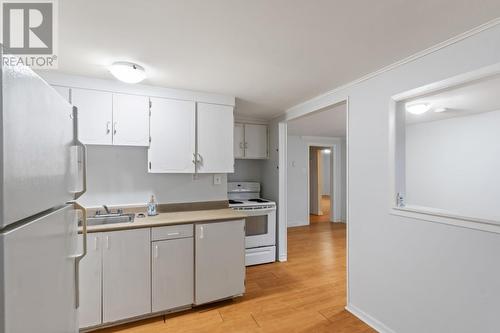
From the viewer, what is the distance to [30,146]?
65 centimetres

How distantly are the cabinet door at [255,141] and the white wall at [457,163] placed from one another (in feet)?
7.36

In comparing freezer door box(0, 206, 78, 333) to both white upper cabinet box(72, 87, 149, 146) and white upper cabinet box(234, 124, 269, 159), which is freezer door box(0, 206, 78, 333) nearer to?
white upper cabinet box(72, 87, 149, 146)

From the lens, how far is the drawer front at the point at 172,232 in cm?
219

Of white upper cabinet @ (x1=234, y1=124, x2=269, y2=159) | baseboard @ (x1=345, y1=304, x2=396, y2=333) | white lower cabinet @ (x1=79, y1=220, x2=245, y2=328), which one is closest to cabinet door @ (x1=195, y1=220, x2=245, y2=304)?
white lower cabinet @ (x1=79, y1=220, x2=245, y2=328)

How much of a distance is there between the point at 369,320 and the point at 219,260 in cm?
147

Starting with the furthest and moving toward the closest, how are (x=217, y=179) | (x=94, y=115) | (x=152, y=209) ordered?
(x=217, y=179) < (x=152, y=209) < (x=94, y=115)

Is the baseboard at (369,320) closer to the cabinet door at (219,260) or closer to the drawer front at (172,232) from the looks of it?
the cabinet door at (219,260)

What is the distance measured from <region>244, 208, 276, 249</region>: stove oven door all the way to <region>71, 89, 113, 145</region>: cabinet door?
77.9 inches

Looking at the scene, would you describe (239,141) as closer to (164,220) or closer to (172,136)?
(172,136)

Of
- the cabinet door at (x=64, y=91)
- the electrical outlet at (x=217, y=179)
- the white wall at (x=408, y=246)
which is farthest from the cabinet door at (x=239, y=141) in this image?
the cabinet door at (x=64, y=91)

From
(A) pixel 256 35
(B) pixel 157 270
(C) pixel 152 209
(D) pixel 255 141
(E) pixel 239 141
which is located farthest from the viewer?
(D) pixel 255 141

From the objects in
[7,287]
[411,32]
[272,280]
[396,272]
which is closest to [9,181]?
[7,287]

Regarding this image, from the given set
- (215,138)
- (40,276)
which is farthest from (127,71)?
(40,276)

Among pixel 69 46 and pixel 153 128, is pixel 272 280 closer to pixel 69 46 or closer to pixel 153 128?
pixel 153 128
